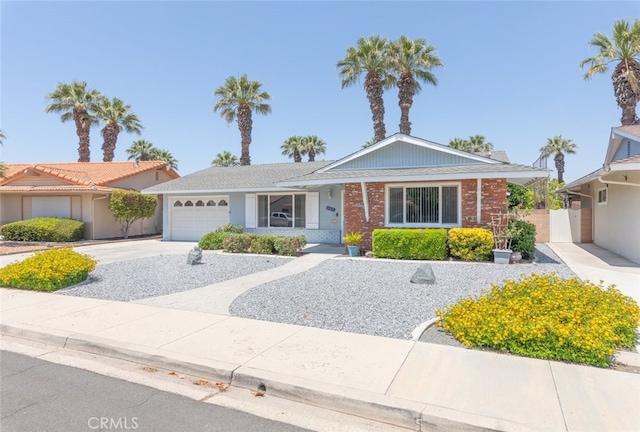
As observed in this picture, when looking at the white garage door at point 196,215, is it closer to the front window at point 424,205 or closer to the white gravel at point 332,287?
the white gravel at point 332,287

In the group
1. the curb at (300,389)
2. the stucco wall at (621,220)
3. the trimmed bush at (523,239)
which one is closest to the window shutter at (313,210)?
the trimmed bush at (523,239)

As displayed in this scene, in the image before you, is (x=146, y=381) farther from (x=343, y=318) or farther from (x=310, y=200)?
(x=310, y=200)

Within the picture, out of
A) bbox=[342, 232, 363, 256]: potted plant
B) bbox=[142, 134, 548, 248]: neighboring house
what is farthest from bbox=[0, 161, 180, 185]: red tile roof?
bbox=[342, 232, 363, 256]: potted plant

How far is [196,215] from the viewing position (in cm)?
2039

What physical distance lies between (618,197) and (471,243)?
6.34 meters

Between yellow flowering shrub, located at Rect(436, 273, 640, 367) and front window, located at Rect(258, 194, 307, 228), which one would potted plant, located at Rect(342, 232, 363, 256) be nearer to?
front window, located at Rect(258, 194, 307, 228)

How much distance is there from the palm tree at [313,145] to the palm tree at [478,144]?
14947mm

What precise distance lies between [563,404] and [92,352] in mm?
5551

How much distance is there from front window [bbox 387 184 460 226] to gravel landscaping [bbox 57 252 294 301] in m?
4.23

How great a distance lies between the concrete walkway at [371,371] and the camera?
337 centimetres

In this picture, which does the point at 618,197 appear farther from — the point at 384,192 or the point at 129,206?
the point at 129,206

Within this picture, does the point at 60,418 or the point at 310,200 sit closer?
the point at 60,418

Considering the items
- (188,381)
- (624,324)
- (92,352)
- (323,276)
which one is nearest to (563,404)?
(624,324)

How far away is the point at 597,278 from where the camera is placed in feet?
30.9
